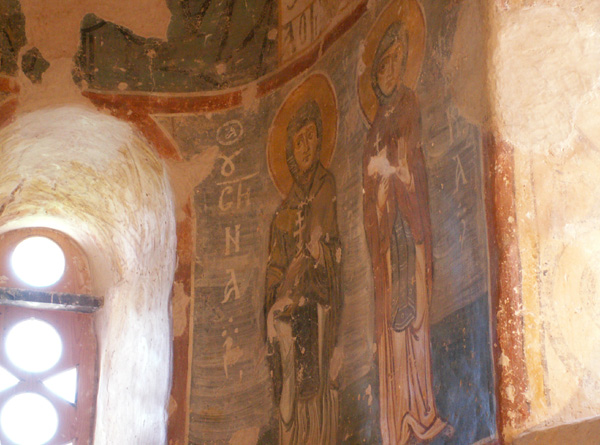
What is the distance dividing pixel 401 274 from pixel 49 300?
125 inches

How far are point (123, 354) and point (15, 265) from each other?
1.22 m

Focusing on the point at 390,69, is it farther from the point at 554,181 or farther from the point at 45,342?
the point at 45,342

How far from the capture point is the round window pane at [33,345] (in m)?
6.33

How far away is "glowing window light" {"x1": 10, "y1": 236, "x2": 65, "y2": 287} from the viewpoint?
6.55 m

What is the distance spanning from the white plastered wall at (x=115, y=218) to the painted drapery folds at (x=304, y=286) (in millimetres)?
734

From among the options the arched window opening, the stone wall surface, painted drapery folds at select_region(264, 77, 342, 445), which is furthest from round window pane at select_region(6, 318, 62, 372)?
the stone wall surface

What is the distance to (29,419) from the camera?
6230 millimetres

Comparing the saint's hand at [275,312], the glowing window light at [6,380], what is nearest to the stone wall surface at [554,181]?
the saint's hand at [275,312]

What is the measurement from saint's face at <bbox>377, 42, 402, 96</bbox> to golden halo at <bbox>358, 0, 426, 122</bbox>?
0.08 metres

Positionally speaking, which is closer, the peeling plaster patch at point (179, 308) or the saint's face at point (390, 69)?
the saint's face at point (390, 69)

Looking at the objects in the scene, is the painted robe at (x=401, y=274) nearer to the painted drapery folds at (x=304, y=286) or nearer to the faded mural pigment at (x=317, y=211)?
the faded mural pigment at (x=317, y=211)

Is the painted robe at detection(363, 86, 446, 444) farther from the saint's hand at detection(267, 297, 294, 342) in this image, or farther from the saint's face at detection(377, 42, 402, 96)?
the saint's hand at detection(267, 297, 294, 342)

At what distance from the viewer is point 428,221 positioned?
3988mm

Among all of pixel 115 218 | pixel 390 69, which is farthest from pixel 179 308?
pixel 390 69
